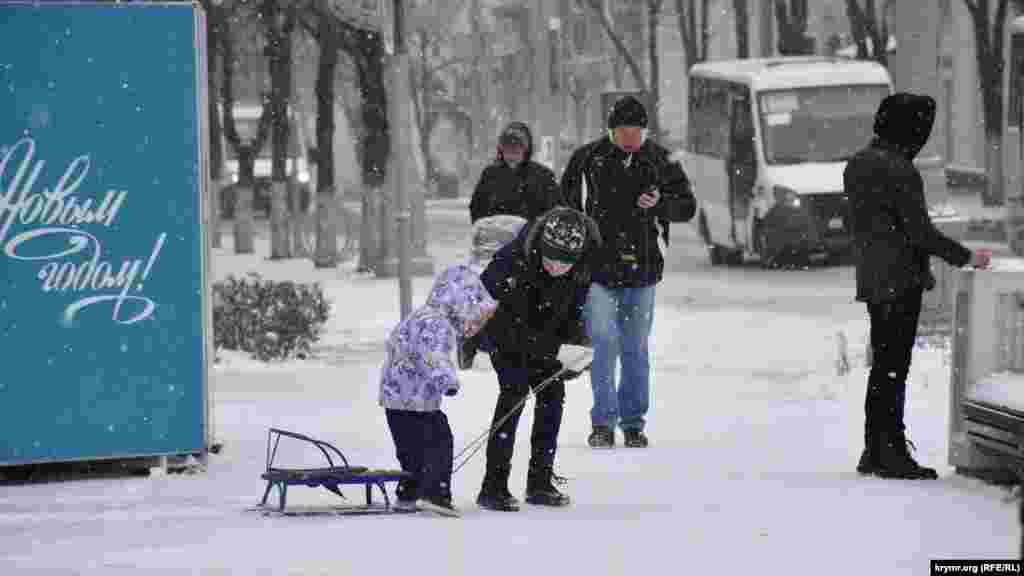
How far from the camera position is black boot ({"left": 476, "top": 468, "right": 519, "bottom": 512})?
929 centimetres

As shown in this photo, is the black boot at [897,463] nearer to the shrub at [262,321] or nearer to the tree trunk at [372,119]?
the shrub at [262,321]

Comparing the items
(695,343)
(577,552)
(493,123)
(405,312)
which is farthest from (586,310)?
(493,123)

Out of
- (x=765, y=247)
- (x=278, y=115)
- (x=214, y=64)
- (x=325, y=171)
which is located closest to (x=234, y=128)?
(x=214, y=64)

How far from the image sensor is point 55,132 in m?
10.5

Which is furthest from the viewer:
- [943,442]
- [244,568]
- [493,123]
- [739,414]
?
Answer: [493,123]

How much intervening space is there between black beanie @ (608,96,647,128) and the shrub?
242 inches

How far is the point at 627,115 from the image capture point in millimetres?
11523

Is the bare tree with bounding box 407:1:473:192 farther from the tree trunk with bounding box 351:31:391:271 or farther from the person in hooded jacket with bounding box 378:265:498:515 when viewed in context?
the person in hooded jacket with bounding box 378:265:498:515

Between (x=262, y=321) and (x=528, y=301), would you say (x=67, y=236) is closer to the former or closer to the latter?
(x=528, y=301)

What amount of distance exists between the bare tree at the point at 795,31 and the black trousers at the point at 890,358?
28.3 m

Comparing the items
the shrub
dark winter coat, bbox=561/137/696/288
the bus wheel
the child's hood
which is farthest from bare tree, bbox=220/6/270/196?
the child's hood

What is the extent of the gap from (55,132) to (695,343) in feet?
31.3

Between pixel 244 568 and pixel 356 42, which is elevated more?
pixel 356 42

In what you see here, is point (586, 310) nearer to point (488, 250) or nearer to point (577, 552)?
point (488, 250)
